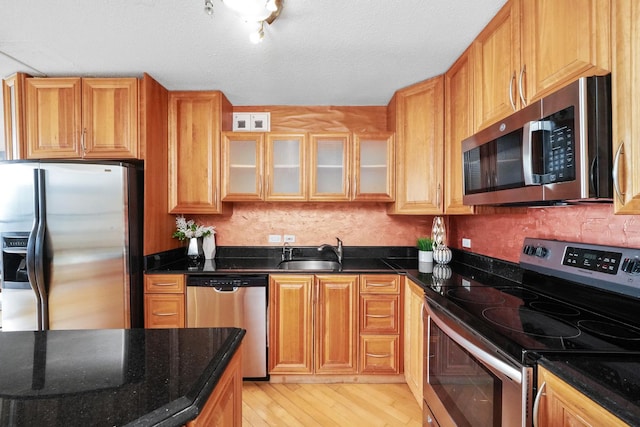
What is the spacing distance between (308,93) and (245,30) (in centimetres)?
92

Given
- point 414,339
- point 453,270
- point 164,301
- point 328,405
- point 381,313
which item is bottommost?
point 328,405

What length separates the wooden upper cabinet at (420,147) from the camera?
222cm

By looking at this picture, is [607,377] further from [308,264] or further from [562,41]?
[308,264]

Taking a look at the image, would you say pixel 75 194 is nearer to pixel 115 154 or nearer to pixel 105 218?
pixel 105 218

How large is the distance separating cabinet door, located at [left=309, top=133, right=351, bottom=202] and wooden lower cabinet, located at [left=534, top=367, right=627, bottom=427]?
188 cm

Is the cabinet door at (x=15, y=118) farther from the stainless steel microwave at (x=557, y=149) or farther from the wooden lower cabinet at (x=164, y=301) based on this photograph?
the stainless steel microwave at (x=557, y=149)

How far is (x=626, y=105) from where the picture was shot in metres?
0.87

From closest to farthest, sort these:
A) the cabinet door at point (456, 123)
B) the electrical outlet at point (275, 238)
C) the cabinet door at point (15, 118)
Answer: the cabinet door at point (456, 123) → the cabinet door at point (15, 118) → the electrical outlet at point (275, 238)

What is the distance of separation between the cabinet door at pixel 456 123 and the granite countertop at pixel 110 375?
5.63ft

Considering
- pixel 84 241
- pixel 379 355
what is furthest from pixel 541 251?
pixel 84 241

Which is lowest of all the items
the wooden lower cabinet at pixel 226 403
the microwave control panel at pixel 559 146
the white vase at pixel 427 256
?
the wooden lower cabinet at pixel 226 403

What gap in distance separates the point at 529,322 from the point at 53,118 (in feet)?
10.6

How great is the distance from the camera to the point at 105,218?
1.96 meters

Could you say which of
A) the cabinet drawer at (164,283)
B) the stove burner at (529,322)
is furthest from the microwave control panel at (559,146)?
the cabinet drawer at (164,283)
